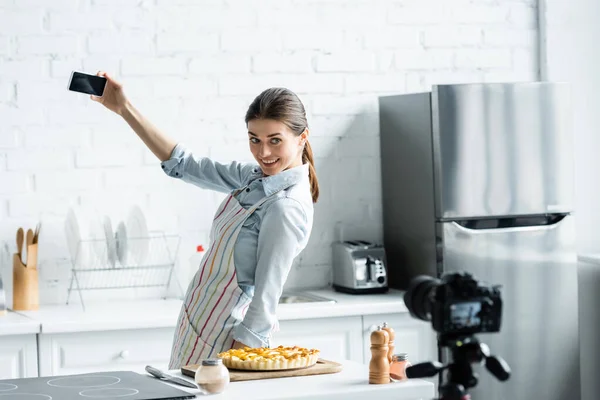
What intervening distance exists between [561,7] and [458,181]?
4.02 feet

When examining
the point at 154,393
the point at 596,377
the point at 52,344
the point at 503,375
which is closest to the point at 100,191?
the point at 52,344

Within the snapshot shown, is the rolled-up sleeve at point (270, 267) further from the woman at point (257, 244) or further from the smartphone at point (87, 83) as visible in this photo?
the smartphone at point (87, 83)

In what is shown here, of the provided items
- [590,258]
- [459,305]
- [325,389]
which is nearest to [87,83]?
[325,389]

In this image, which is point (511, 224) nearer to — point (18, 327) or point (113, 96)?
point (113, 96)

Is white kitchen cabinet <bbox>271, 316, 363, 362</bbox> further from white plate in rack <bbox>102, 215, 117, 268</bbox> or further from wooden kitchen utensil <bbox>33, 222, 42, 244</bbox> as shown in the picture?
wooden kitchen utensil <bbox>33, 222, 42, 244</bbox>

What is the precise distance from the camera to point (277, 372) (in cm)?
238

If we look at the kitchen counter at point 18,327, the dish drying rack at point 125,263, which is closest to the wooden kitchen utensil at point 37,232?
the dish drying rack at point 125,263

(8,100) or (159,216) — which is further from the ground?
(8,100)

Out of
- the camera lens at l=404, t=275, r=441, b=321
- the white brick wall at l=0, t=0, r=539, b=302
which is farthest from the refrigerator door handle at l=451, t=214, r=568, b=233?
the camera lens at l=404, t=275, r=441, b=321

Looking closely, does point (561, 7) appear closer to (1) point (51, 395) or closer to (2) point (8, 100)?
(2) point (8, 100)

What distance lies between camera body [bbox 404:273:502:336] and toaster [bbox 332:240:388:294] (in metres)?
2.50

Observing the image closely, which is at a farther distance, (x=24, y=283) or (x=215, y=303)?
(x=24, y=283)

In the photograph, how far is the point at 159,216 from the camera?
418 centimetres

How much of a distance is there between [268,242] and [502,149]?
1.67 meters
